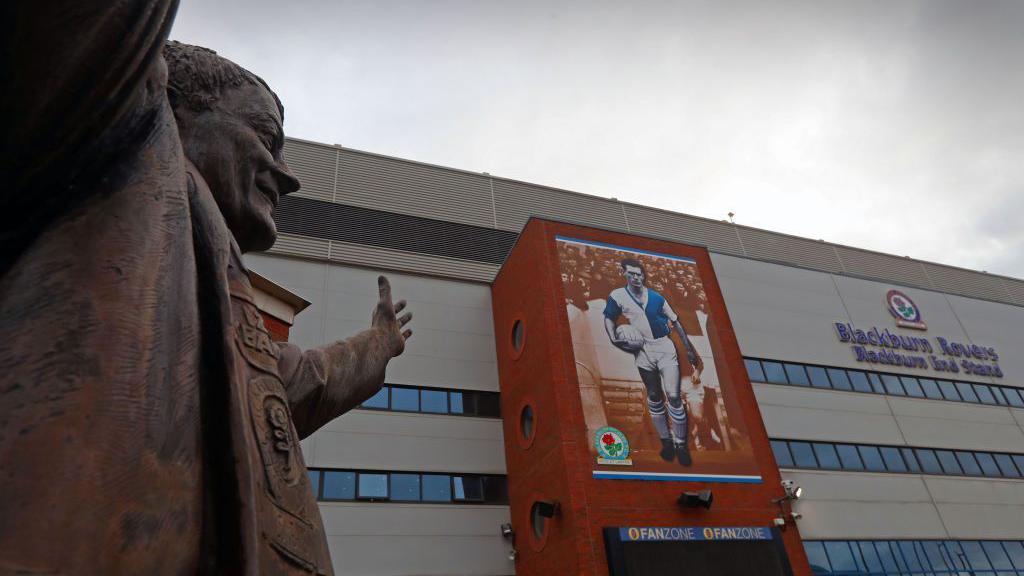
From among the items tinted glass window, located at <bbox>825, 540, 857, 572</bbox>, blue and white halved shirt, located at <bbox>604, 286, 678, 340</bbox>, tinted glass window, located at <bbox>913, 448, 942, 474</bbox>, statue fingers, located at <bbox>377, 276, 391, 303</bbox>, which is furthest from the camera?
tinted glass window, located at <bbox>913, 448, 942, 474</bbox>

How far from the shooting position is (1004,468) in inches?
902

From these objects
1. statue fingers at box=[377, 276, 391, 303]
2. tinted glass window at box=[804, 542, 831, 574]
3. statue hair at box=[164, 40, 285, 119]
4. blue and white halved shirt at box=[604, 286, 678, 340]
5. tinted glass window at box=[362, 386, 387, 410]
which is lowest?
statue fingers at box=[377, 276, 391, 303]

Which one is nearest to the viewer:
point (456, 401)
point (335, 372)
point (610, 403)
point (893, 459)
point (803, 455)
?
point (335, 372)

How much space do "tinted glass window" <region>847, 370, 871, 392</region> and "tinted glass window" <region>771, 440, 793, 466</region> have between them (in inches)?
193

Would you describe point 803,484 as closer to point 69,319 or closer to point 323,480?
point 323,480

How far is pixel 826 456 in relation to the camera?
66.1 feet

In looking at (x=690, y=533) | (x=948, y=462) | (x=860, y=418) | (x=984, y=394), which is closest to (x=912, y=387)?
(x=948, y=462)

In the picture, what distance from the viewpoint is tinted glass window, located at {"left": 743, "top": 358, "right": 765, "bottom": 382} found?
2095 cm

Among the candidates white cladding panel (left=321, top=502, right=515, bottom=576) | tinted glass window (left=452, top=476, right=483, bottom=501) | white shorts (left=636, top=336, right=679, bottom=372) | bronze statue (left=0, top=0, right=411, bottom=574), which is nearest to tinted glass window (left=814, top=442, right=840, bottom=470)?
white shorts (left=636, top=336, right=679, bottom=372)

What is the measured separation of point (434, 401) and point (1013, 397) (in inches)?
959

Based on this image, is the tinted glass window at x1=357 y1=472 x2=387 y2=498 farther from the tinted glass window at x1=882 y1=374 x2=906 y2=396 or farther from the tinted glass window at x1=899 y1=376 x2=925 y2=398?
the tinted glass window at x1=899 y1=376 x2=925 y2=398

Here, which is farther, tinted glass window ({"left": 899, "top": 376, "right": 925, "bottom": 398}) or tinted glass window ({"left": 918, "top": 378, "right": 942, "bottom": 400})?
tinted glass window ({"left": 918, "top": 378, "right": 942, "bottom": 400})

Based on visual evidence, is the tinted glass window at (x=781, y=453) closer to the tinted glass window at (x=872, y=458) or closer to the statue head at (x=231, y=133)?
the tinted glass window at (x=872, y=458)

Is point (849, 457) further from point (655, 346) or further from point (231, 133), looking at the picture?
point (231, 133)
